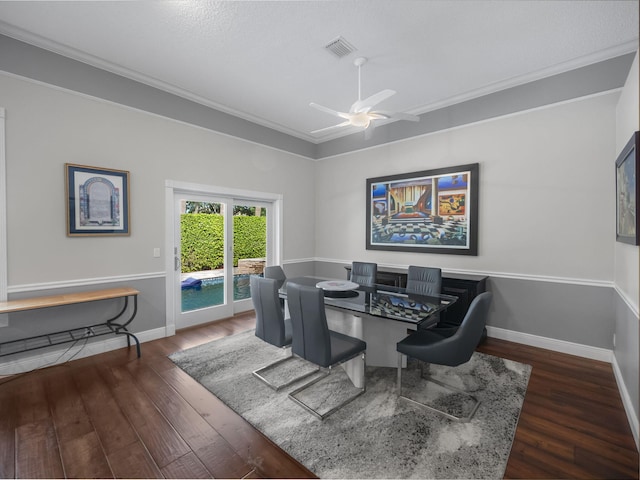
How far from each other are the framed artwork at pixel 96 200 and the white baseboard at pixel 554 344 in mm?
4758

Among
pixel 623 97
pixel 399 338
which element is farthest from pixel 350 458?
pixel 623 97

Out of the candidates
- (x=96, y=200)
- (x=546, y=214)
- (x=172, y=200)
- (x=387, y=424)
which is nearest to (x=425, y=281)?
(x=546, y=214)

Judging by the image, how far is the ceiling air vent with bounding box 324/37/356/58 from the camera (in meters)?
2.89

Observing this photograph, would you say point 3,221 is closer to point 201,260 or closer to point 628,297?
point 201,260

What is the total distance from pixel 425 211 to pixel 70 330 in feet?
14.9

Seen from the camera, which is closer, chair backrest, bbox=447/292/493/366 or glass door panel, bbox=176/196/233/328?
chair backrest, bbox=447/292/493/366

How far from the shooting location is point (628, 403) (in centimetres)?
223

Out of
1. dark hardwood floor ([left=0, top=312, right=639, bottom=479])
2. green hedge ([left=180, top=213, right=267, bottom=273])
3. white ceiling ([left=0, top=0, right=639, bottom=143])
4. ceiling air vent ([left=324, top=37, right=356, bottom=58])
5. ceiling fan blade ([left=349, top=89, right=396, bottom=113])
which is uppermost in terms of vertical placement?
white ceiling ([left=0, top=0, right=639, bottom=143])

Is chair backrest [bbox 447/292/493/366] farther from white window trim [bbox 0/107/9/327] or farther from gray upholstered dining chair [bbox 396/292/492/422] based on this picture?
white window trim [bbox 0/107/9/327]

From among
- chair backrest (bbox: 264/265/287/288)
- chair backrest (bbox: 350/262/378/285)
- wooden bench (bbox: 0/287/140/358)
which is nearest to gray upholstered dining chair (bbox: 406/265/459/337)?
chair backrest (bbox: 350/262/378/285)

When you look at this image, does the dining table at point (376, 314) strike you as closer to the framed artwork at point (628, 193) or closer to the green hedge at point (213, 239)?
the framed artwork at point (628, 193)

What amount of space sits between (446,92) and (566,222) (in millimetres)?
2140

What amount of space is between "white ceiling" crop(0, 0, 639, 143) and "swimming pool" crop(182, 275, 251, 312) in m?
2.67

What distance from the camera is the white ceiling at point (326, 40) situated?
8.17 feet
